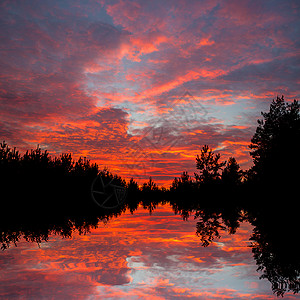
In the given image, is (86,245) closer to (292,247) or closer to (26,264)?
(26,264)

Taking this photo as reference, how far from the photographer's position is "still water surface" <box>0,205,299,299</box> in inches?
229

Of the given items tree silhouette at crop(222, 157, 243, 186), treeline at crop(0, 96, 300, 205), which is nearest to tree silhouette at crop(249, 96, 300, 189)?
treeline at crop(0, 96, 300, 205)

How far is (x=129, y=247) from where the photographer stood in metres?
10.6

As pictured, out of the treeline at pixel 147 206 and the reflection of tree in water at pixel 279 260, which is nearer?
the reflection of tree in water at pixel 279 260

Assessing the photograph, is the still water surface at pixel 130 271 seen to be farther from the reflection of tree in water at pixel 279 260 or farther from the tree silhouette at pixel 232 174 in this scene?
the tree silhouette at pixel 232 174

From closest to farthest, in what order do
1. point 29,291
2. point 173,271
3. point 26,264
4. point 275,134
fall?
point 29,291 → point 173,271 → point 26,264 → point 275,134

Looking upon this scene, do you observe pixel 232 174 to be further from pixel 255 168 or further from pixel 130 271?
pixel 130 271

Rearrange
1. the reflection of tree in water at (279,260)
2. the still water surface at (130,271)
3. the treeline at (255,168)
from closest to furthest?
the still water surface at (130,271) < the reflection of tree in water at (279,260) < the treeline at (255,168)

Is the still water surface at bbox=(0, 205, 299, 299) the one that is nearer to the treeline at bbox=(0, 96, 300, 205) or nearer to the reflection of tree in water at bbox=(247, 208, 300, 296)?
the reflection of tree in water at bbox=(247, 208, 300, 296)

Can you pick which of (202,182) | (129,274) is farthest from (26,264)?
(202,182)

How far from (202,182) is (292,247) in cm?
8638

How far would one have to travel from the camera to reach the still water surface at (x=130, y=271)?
5.80m

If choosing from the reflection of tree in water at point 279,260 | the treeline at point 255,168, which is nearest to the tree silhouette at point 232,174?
the treeline at point 255,168

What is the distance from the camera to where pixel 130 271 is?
24.1 ft
